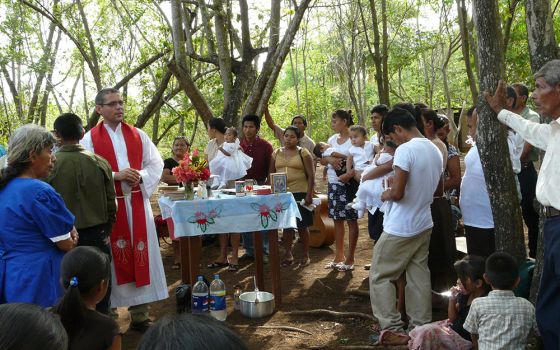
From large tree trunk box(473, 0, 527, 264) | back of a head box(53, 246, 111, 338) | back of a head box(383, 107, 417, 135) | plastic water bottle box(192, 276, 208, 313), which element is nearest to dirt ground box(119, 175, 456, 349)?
plastic water bottle box(192, 276, 208, 313)

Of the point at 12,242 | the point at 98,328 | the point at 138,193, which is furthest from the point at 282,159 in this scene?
the point at 98,328

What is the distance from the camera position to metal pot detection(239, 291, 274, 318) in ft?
19.1

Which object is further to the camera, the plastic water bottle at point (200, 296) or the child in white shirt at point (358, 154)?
the child in white shirt at point (358, 154)

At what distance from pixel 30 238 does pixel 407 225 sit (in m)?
2.69

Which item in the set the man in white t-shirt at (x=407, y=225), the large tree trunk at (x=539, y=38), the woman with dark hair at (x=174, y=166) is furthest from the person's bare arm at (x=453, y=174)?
Result: the woman with dark hair at (x=174, y=166)

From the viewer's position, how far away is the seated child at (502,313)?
378 cm

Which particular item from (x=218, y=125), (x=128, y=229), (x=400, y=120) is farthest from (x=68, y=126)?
(x=218, y=125)

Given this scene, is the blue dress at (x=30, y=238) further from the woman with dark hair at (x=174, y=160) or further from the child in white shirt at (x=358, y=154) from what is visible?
the woman with dark hair at (x=174, y=160)

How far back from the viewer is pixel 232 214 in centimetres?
591

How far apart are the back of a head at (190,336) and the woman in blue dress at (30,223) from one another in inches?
107

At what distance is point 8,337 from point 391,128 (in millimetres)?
3702

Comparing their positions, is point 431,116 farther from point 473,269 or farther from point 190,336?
point 190,336

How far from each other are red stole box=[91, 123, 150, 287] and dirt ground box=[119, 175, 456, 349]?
585 millimetres

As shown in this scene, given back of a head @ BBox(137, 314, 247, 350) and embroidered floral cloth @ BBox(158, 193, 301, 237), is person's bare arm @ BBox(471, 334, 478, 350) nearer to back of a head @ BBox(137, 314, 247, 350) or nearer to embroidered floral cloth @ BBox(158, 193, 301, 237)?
embroidered floral cloth @ BBox(158, 193, 301, 237)
